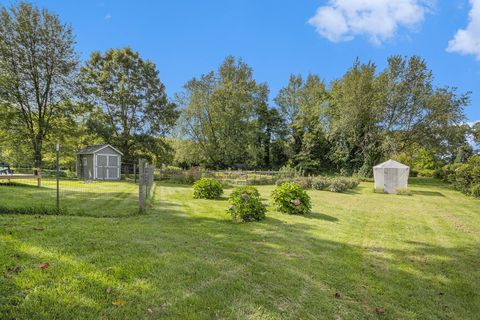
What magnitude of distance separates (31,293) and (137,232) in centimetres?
238

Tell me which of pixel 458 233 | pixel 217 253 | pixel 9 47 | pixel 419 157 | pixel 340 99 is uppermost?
pixel 9 47

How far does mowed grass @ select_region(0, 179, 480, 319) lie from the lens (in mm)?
2424

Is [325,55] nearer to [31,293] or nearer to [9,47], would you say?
[31,293]

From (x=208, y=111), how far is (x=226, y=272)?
1096 inches

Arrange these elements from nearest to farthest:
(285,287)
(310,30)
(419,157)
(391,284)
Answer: (285,287)
(391,284)
(310,30)
(419,157)

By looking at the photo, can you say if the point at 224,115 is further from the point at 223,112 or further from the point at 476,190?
the point at 476,190

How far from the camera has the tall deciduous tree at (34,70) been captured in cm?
1955

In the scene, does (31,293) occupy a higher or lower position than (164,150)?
lower

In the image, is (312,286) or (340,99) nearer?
(312,286)

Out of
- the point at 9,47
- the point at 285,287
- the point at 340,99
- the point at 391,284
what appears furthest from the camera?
the point at 340,99

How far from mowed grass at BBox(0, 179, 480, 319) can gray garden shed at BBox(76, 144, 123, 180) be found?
54.7ft

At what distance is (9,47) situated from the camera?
19.5 m

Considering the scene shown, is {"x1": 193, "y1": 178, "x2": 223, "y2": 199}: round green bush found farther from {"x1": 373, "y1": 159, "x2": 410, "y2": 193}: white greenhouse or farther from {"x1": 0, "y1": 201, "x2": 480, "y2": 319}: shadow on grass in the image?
{"x1": 373, "y1": 159, "x2": 410, "y2": 193}: white greenhouse

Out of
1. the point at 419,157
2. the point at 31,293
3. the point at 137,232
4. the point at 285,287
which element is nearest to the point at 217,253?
the point at 285,287
